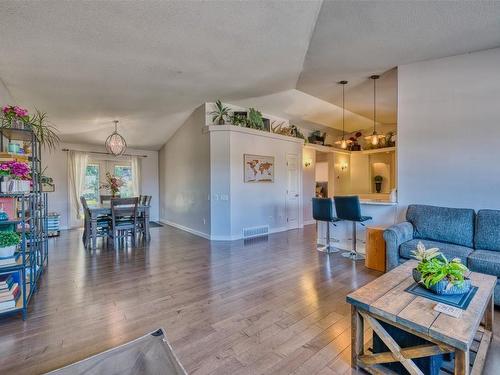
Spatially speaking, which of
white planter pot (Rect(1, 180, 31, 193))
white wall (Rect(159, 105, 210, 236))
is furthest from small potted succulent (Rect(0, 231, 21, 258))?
white wall (Rect(159, 105, 210, 236))

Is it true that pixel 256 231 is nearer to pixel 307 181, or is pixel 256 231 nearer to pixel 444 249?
pixel 307 181

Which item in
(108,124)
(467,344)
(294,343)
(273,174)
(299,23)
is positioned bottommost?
(294,343)

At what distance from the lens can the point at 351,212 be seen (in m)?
3.91

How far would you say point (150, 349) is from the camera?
5.88 feet

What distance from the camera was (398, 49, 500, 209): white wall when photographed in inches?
128

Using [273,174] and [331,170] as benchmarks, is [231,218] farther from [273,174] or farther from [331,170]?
[331,170]

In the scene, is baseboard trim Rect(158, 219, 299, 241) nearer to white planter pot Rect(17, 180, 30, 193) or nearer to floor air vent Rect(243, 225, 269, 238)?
floor air vent Rect(243, 225, 269, 238)

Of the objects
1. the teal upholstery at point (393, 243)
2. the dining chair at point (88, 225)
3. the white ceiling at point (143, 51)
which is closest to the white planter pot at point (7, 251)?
the white ceiling at point (143, 51)

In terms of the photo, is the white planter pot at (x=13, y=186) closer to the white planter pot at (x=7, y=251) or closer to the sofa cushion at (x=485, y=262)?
the white planter pot at (x=7, y=251)

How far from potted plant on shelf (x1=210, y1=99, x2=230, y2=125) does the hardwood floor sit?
9.55 ft

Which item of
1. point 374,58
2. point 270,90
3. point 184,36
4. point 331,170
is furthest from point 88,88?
point 331,170

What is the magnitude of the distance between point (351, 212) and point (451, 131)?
5.83ft

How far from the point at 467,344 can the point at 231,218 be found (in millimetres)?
4475

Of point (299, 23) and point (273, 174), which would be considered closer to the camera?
point (299, 23)
